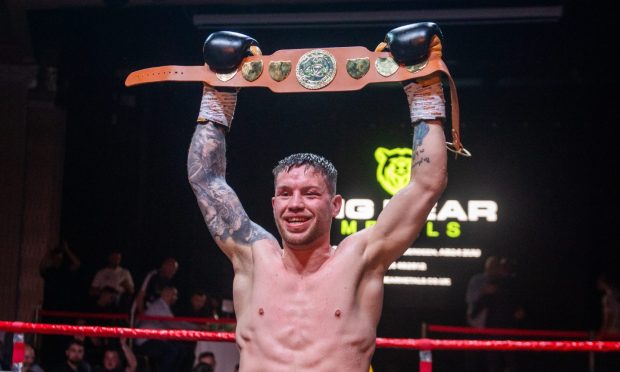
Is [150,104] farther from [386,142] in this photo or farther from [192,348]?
[192,348]

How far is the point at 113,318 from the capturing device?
6348 mm

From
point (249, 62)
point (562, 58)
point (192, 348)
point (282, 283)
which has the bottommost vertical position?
point (192, 348)

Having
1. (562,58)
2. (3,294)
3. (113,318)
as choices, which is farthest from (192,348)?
(562,58)

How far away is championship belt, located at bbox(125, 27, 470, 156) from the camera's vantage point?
2.30 m

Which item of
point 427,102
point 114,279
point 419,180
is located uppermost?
point 427,102

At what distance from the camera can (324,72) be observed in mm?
2381

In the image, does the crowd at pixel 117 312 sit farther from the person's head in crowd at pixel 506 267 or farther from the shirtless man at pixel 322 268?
the shirtless man at pixel 322 268

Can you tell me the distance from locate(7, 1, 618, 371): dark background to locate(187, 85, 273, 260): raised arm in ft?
16.9

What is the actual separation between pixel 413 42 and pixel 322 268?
0.65 metres

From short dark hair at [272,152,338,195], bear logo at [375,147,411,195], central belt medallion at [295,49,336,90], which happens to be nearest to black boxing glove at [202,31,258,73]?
central belt medallion at [295,49,336,90]

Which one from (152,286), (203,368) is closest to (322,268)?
(203,368)

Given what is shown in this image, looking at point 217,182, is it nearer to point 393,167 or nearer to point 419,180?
point 419,180

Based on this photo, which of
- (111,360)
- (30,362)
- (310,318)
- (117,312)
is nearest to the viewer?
(310,318)

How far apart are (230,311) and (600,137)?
13.0 ft
